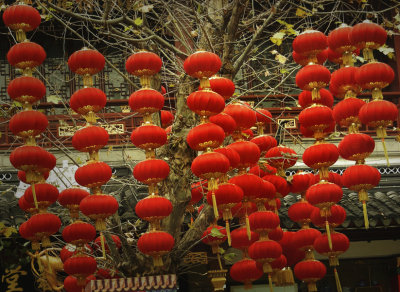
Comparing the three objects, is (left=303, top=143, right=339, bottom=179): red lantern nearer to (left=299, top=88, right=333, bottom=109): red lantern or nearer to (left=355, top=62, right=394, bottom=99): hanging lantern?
(left=299, top=88, right=333, bottom=109): red lantern

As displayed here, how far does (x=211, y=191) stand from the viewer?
22.0 ft

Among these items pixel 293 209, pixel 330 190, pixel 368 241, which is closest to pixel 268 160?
pixel 293 209

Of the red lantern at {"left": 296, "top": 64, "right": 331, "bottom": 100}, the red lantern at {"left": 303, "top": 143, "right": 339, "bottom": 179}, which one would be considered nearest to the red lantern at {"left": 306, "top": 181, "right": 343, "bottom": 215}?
the red lantern at {"left": 303, "top": 143, "right": 339, "bottom": 179}

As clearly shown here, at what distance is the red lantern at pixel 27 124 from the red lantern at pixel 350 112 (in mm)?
2933

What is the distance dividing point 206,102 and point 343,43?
157 centimetres

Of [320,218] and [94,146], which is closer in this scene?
[94,146]

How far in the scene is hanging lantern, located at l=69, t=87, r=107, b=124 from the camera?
679 centimetres

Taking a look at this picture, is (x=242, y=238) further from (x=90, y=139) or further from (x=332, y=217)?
(x=90, y=139)

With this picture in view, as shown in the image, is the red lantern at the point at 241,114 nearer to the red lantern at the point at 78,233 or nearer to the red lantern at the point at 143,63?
the red lantern at the point at 143,63

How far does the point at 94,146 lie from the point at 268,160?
2377 millimetres

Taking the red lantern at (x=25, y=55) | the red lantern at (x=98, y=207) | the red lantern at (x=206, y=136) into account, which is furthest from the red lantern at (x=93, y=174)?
the red lantern at (x=25, y=55)

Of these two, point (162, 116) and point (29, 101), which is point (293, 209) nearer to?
point (162, 116)

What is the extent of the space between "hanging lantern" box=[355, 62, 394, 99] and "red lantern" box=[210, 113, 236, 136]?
135 cm

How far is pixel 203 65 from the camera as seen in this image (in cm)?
677
